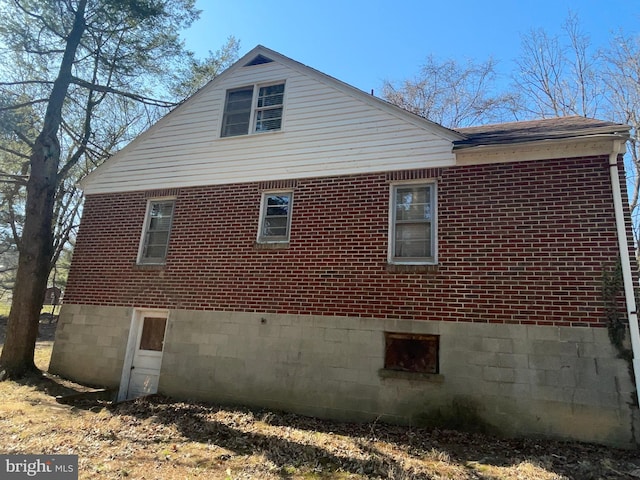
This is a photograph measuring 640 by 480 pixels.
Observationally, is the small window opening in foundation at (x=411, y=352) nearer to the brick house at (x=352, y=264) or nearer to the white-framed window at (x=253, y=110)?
the brick house at (x=352, y=264)

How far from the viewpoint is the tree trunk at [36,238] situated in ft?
31.0

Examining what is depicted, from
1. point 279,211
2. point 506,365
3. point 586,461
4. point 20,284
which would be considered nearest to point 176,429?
point 279,211

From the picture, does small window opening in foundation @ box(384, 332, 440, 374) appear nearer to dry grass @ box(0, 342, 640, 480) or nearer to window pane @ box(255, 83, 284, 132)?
dry grass @ box(0, 342, 640, 480)

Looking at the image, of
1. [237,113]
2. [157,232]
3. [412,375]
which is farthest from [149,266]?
[412,375]

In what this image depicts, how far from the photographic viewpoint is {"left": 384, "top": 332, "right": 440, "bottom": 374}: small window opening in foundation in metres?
6.84

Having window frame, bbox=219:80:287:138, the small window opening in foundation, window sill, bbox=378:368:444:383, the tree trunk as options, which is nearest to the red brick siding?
the small window opening in foundation

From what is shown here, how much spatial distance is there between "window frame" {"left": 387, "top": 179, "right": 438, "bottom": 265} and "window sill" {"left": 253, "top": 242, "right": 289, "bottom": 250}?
2203 mm

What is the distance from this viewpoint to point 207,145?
376 inches

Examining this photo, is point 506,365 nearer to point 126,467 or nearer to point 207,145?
point 126,467

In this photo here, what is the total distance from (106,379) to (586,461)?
9218 mm

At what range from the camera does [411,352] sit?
6996 mm

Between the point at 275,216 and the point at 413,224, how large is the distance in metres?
3.00

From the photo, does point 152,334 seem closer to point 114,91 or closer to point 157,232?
point 157,232

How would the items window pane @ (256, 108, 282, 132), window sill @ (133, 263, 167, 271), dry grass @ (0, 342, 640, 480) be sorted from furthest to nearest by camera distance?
1. window pane @ (256, 108, 282, 132)
2. window sill @ (133, 263, 167, 271)
3. dry grass @ (0, 342, 640, 480)
